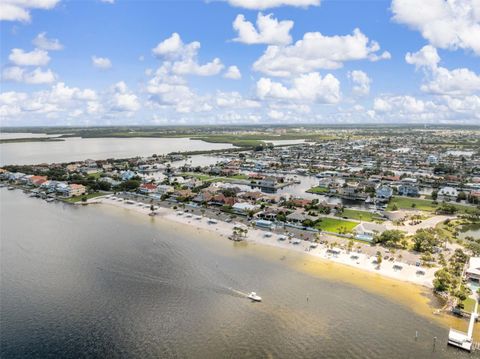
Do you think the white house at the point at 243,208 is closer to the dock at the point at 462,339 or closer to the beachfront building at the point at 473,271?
the beachfront building at the point at 473,271

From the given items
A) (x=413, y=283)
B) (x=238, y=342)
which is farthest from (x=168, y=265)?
(x=413, y=283)

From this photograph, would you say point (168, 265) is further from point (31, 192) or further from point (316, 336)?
point (31, 192)

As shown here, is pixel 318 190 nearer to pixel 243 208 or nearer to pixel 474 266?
pixel 243 208

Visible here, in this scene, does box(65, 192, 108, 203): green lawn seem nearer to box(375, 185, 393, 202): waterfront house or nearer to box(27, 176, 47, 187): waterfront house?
box(27, 176, 47, 187): waterfront house

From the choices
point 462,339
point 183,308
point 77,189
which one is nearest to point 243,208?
point 183,308

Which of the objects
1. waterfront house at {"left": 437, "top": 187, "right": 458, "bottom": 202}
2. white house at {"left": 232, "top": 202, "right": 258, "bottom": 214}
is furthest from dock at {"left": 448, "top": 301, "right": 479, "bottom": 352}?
waterfront house at {"left": 437, "top": 187, "right": 458, "bottom": 202}

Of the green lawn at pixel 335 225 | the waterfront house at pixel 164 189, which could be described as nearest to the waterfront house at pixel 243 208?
the green lawn at pixel 335 225
